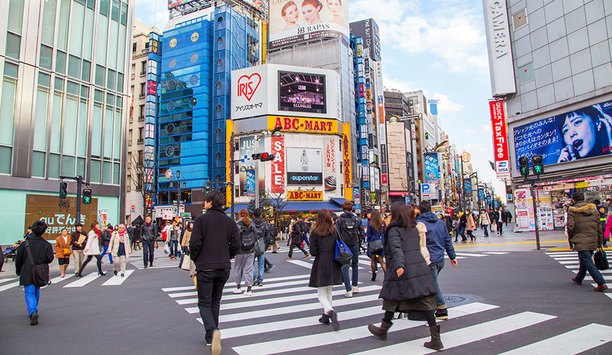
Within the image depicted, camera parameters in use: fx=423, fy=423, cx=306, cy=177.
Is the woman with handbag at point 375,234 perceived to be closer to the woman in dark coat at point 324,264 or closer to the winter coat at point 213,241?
the woman in dark coat at point 324,264

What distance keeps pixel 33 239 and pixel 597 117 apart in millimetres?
29205

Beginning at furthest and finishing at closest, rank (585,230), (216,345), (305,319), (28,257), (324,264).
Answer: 1. (585,230)
2. (28,257)
3. (305,319)
4. (324,264)
5. (216,345)

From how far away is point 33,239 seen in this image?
7.17 m

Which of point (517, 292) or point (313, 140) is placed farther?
point (313, 140)

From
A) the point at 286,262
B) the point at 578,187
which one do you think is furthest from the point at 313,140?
the point at 286,262

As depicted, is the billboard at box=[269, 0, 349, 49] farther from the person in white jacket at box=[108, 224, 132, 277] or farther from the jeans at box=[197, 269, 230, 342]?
the jeans at box=[197, 269, 230, 342]

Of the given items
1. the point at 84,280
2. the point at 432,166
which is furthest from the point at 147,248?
the point at 432,166

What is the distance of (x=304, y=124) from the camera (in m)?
50.7

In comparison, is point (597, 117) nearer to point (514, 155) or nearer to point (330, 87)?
point (514, 155)

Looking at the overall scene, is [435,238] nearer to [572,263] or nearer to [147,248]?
[572,263]

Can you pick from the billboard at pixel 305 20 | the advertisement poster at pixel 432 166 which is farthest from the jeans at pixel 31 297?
the advertisement poster at pixel 432 166

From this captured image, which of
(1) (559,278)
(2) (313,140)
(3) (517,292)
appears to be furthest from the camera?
(2) (313,140)

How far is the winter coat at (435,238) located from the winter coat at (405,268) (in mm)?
1212

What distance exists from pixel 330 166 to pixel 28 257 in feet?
147
